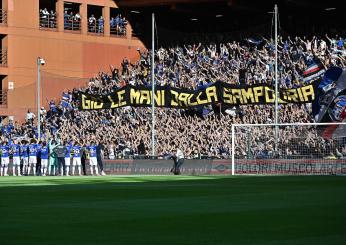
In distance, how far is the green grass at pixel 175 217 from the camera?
13.7m

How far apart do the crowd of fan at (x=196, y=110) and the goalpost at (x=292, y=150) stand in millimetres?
293

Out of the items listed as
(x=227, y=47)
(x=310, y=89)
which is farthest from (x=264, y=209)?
(x=227, y=47)

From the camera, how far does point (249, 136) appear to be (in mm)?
45375

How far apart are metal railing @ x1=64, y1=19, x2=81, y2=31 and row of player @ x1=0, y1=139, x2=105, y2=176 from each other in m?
17.8

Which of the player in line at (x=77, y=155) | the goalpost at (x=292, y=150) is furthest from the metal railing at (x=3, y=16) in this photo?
the goalpost at (x=292, y=150)

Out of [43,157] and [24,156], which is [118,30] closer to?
[24,156]

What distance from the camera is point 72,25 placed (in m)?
66.0

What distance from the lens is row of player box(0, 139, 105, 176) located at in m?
48.1

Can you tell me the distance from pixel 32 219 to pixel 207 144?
3350cm

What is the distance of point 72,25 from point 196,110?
15.1m

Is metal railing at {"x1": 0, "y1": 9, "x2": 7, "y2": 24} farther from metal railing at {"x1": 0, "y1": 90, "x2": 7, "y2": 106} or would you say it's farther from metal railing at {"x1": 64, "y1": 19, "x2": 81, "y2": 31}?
metal railing at {"x1": 64, "y1": 19, "x2": 81, "y2": 31}

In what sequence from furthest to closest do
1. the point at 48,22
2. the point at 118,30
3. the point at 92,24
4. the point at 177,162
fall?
the point at 118,30, the point at 92,24, the point at 48,22, the point at 177,162

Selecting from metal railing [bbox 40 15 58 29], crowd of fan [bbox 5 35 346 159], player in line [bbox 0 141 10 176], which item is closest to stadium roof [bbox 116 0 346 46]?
crowd of fan [bbox 5 35 346 159]

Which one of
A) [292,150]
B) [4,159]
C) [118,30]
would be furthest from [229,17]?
[292,150]
